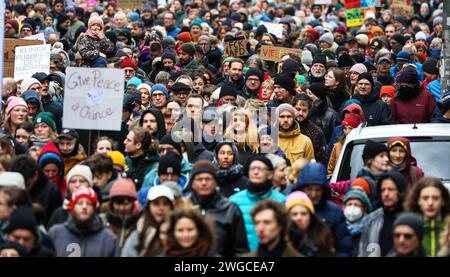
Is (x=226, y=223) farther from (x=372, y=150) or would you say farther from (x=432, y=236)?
(x=372, y=150)

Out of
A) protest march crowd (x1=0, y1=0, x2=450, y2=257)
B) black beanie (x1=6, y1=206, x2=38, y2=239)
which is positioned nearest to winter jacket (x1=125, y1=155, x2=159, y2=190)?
protest march crowd (x1=0, y1=0, x2=450, y2=257)

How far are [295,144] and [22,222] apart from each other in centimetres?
565

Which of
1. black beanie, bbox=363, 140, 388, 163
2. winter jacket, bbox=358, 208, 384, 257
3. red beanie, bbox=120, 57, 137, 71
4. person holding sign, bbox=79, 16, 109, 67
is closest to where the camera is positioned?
winter jacket, bbox=358, 208, 384, 257

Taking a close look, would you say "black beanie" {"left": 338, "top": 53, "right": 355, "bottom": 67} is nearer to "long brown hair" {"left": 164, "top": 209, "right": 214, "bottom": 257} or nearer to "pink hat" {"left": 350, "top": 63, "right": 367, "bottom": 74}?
"pink hat" {"left": 350, "top": 63, "right": 367, "bottom": 74}

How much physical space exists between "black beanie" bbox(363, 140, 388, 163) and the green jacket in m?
2.30

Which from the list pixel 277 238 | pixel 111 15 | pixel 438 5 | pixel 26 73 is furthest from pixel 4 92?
pixel 438 5

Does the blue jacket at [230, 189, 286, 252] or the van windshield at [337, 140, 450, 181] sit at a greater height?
the van windshield at [337, 140, 450, 181]

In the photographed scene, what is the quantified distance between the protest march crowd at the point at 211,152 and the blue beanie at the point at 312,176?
0.05 feet

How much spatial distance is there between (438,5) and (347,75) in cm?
1599

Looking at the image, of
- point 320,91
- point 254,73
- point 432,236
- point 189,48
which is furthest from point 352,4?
point 432,236

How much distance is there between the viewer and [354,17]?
105ft

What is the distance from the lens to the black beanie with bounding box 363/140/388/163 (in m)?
13.6

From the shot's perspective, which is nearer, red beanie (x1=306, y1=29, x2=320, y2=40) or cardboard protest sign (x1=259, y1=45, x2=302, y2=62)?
cardboard protest sign (x1=259, y1=45, x2=302, y2=62)
